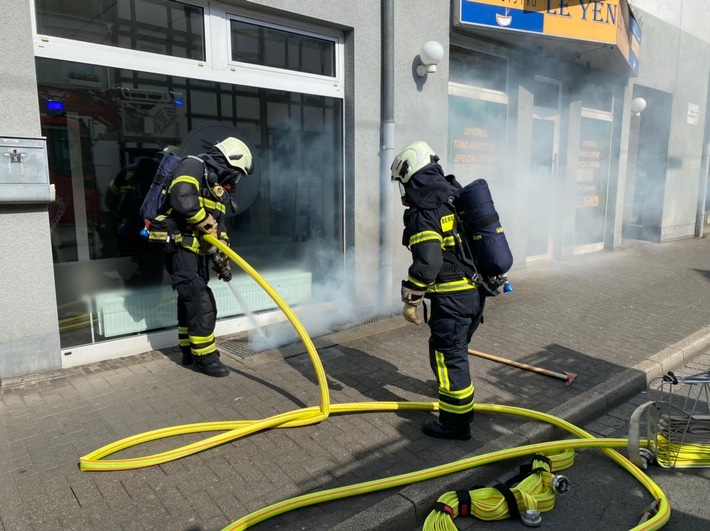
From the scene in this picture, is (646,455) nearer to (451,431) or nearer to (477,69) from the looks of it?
(451,431)

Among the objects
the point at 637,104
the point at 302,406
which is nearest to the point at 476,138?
the point at 637,104

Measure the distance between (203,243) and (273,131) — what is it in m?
1.91

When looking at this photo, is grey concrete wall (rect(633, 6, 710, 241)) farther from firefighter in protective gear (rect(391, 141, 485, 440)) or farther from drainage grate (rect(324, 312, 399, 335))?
firefighter in protective gear (rect(391, 141, 485, 440))

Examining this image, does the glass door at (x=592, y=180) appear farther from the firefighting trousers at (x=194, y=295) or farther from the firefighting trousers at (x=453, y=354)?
the firefighting trousers at (x=194, y=295)

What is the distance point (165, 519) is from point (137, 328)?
2.71m

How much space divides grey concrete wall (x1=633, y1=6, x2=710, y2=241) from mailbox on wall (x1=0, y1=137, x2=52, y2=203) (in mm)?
10491

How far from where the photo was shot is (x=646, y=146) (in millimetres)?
12602

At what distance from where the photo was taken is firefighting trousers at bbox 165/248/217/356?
4.31m

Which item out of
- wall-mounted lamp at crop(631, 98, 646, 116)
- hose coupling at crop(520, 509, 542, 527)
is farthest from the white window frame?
wall-mounted lamp at crop(631, 98, 646, 116)

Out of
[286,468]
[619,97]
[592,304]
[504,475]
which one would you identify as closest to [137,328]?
[286,468]

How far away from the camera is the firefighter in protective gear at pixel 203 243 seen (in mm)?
4238

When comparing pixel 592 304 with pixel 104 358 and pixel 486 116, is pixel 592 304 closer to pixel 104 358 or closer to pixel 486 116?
pixel 486 116

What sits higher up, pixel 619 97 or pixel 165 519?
pixel 619 97

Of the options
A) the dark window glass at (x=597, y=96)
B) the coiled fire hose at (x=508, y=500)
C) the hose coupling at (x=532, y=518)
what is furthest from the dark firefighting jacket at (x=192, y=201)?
the dark window glass at (x=597, y=96)
